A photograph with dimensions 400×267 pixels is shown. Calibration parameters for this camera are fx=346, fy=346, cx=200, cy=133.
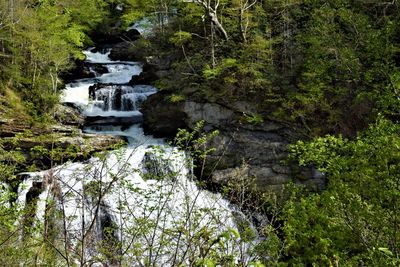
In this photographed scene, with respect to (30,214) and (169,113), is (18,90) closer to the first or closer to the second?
(169,113)

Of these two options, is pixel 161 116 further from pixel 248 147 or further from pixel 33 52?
pixel 33 52

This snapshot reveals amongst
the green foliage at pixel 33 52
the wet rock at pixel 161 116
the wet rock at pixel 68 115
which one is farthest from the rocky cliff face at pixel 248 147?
the green foliage at pixel 33 52

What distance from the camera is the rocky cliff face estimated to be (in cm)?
1455

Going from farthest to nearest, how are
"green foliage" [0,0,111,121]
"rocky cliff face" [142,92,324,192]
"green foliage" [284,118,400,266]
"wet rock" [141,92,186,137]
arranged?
1. "wet rock" [141,92,186,137]
2. "green foliage" [0,0,111,121]
3. "rocky cliff face" [142,92,324,192]
4. "green foliage" [284,118,400,266]

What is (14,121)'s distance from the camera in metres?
16.7

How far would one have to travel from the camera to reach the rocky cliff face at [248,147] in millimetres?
14547

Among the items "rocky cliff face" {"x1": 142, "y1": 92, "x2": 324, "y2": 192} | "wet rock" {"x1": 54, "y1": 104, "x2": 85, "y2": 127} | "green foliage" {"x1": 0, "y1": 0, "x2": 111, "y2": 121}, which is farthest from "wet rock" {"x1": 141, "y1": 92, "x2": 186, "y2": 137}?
"green foliage" {"x1": 0, "y1": 0, "x2": 111, "y2": 121}

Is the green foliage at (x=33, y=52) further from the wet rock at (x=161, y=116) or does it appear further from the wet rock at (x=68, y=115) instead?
the wet rock at (x=161, y=116)

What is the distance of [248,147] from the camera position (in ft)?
50.9

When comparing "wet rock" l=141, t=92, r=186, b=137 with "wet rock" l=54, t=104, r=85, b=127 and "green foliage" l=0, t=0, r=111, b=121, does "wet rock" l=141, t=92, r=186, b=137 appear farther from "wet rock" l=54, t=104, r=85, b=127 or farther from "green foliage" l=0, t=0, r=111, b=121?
"green foliage" l=0, t=0, r=111, b=121

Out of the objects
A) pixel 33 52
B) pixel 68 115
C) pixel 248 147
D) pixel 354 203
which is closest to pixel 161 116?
pixel 68 115

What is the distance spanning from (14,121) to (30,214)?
39.6 feet

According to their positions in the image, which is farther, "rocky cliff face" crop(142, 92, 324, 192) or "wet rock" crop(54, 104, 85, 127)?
"wet rock" crop(54, 104, 85, 127)

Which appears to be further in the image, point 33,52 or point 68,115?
point 68,115
